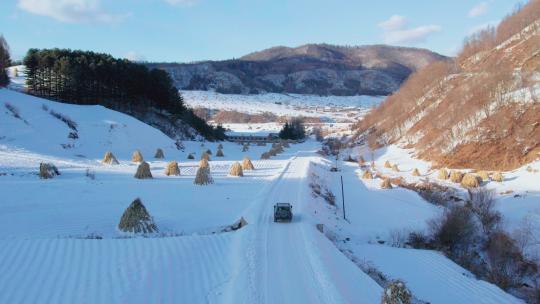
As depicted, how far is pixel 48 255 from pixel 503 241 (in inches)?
730

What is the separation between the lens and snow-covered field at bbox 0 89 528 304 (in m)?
9.90

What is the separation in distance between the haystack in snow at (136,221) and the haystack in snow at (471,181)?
27892mm

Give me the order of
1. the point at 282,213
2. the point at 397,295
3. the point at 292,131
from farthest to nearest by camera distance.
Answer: the point at 292,131 → the point at 282,213 → the point at 397,295

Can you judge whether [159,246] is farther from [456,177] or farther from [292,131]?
[292,131]

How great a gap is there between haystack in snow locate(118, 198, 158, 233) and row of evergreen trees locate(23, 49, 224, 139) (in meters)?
44.6

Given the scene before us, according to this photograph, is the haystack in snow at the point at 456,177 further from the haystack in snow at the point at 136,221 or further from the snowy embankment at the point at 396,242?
the haystack in snow at the point at 136,221

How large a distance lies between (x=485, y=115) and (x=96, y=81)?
49.2 metres

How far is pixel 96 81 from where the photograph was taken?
57.7 meters

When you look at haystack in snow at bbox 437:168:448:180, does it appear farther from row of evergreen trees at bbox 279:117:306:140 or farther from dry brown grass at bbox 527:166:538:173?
row of evergreen trees at bbox 279:117:306:140

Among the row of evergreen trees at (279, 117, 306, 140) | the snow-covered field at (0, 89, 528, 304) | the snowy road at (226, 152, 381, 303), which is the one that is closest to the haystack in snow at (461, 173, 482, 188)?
the snow-covered field at (0, 89, 528, 304)

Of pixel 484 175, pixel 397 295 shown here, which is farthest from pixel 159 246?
pixel 484 175

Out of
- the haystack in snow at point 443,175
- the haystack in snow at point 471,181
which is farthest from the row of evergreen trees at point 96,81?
the haystack in snow at point 471,181

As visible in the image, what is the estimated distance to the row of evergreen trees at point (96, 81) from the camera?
54281 millimetres

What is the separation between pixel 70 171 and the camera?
25.7 meters
